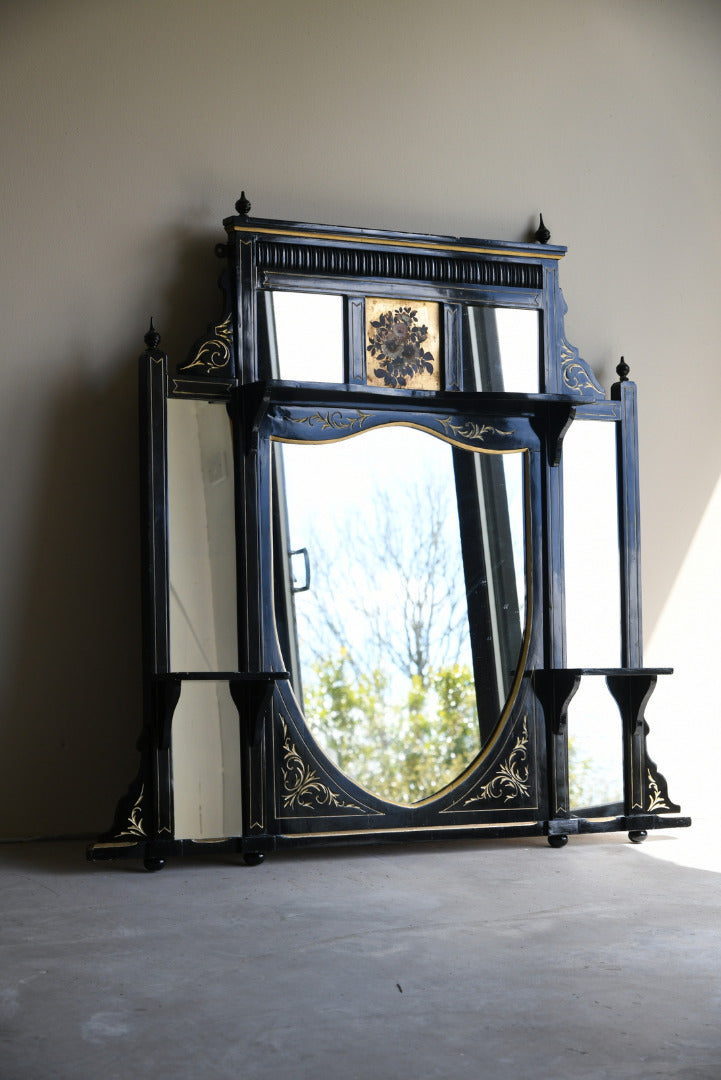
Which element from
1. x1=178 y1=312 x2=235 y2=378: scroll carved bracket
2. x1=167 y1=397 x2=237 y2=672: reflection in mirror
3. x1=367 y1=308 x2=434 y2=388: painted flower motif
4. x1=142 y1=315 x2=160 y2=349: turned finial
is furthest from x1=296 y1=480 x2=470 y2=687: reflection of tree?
x1=142 y1=315 x2=160 y2=349: turned finial

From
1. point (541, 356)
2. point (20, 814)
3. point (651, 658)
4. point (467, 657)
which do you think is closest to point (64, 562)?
point (20, 814)

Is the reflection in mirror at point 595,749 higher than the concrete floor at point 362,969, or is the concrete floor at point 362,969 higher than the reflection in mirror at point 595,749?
the reflection in mirror at point 595,749

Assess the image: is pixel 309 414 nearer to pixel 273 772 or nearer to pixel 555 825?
pixel 273 772

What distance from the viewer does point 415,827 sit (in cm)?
343

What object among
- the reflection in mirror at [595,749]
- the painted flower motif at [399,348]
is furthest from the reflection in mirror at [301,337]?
A: the reflection in mirror at [595,749]

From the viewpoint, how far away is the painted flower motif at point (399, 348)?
11.9 feet

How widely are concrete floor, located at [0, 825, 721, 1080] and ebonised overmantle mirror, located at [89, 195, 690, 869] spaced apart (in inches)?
10.8

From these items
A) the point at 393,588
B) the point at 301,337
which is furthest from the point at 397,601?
the point at 301,337

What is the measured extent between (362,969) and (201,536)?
1564mm

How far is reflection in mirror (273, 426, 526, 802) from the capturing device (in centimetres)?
343

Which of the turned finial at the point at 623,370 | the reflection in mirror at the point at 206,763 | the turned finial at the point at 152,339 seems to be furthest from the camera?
the turned finial at the point at 623,370

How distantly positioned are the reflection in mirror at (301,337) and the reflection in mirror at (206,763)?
1017mm

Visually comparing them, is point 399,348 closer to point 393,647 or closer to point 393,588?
point 393,588

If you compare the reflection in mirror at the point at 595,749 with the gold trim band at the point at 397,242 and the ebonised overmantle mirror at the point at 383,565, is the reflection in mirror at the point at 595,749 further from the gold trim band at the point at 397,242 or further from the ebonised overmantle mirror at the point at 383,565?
the gold trim band at the point at 397,242
